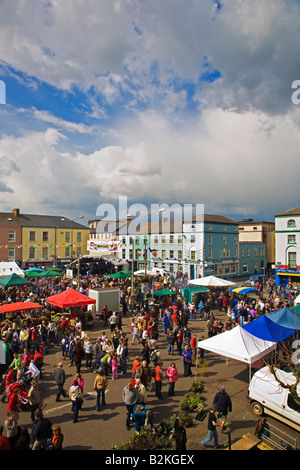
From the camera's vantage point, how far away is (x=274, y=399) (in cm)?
818

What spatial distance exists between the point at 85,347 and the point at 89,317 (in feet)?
20.7

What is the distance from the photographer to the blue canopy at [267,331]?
1144 centimetres

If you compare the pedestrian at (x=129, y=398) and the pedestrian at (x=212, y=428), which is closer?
the pedestrian at (x=212, y=428)

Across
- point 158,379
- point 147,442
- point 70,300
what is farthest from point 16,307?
point 147,442

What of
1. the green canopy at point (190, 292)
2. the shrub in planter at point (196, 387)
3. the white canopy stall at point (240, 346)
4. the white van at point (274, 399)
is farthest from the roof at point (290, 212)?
the white van at point (274, 399)

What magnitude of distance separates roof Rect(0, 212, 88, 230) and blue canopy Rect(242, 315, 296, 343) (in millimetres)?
37843

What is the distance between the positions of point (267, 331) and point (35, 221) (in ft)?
158

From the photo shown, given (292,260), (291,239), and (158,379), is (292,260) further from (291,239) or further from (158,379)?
(158,379)

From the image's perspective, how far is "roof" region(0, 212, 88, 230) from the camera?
48531 mm

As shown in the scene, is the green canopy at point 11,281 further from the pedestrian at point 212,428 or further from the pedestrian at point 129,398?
the pedestrian at point 212,428

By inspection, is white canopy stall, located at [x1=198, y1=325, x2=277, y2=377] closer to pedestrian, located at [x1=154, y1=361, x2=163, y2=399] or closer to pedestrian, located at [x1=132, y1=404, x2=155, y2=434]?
pedestrian, located at [x1=154, y1=361, x2=163, y2=399]

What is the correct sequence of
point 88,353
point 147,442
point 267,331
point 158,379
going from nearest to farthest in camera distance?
point 147,442
point 158,379
point 267,331
point 88,353

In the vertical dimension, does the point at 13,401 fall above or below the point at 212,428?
above

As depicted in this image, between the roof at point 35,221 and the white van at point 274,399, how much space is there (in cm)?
4051
